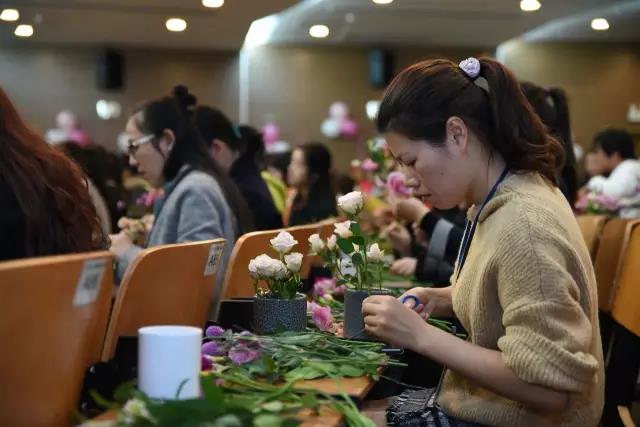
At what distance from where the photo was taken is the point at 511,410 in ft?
5.87

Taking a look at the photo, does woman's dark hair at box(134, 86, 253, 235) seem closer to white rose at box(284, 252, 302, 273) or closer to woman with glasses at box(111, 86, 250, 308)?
woman with glasses at box(111, 86, 250, 308)

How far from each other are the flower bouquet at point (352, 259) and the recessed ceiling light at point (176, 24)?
7408mm

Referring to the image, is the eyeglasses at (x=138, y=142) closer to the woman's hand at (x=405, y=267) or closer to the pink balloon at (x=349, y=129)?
the woman's hand at (x=405, y=267)

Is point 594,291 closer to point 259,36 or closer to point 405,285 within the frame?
point 405,285

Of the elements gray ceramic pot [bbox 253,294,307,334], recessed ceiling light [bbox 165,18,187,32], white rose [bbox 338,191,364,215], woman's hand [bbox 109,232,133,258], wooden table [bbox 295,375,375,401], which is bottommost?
wooden table [bbox 295,375,375,401]

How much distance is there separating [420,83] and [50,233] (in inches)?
32.3

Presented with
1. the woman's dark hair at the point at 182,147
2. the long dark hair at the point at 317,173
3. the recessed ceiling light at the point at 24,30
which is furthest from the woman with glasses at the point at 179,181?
the recessed ceiling light at the point at 24,30

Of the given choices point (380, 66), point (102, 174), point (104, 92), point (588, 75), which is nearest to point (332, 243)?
point (102, 174)

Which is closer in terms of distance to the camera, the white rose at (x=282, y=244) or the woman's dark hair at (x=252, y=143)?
the white rose at (x=282, y=244)

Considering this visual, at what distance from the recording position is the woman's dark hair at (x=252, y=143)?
4.66 meters

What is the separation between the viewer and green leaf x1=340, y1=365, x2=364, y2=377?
175 centimetres

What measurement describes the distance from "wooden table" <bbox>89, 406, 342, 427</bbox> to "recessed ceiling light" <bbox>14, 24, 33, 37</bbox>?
8.84 metres

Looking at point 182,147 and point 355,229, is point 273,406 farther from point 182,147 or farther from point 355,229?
point 182,147

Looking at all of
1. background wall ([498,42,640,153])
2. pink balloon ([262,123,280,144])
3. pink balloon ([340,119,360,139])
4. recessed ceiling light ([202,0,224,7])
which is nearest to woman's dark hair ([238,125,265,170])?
recessed ceiling light ([202,0,224,7])
